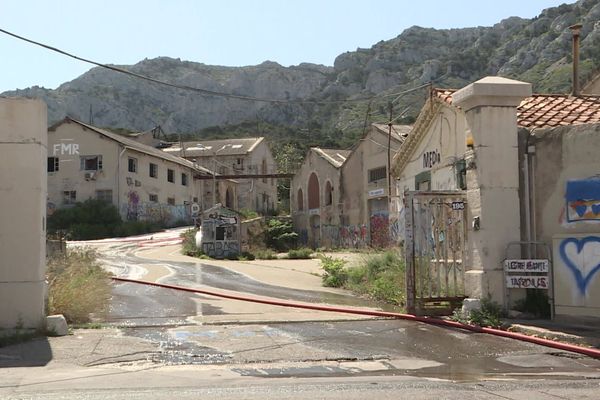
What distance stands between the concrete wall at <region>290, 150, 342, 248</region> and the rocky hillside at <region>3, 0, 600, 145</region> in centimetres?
2269

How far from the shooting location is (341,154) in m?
51.2

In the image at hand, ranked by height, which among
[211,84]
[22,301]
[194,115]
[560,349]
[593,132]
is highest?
[211,84]

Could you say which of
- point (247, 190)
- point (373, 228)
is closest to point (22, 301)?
point (373, 228)

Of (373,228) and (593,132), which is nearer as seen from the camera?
(593,132)

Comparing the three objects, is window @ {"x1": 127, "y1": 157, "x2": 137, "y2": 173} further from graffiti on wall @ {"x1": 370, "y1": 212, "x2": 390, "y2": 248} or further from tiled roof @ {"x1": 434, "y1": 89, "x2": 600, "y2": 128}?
tiled roof @ {"x1": 434, "y1": 89, "x2": 600, "y2": 128}

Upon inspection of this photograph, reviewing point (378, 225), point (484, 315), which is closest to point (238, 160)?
point (378, 225)

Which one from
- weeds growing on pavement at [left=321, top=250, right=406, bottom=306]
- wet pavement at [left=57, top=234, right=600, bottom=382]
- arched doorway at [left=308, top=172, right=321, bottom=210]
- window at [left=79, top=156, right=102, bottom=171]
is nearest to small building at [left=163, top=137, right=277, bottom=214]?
arched doorway at [left=308, top=172, right=321, bottom=210]

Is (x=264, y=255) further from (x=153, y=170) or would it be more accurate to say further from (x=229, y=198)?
(x=229, y=198)

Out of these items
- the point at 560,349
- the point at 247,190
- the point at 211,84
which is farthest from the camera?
the point at 211,84

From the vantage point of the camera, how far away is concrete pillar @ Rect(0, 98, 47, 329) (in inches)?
406

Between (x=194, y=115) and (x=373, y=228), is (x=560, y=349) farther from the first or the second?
(x=194, y=115)

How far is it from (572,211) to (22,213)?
9648 millimetres

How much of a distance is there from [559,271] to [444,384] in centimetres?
508

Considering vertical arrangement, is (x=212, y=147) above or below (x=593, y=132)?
above
